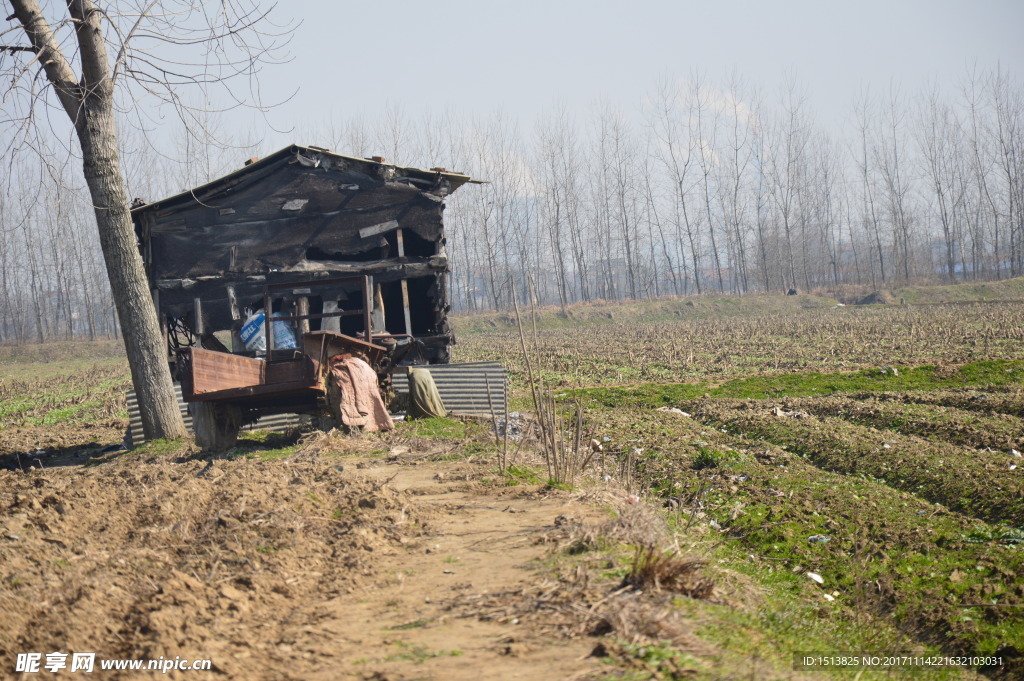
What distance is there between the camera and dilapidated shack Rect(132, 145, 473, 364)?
16281 millimetres

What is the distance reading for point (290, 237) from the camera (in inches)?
659

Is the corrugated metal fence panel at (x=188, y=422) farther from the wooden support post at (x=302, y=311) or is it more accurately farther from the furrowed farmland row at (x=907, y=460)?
the furrowed farmland row at (x=907, y=460)

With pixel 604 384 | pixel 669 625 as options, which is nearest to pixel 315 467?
pixel 669 625

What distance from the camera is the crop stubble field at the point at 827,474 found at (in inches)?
191

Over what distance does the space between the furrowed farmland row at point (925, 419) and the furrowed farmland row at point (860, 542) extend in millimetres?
2018

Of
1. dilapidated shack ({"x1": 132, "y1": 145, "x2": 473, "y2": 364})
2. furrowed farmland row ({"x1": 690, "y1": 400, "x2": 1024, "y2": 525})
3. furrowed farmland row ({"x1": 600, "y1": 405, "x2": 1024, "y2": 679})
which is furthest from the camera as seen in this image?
dilapidated shack ({"x1": 132, "y1": 145, "x2": 473, "y2": 364})

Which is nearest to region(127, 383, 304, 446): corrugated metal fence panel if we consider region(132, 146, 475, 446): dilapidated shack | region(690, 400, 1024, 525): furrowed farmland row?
region(132, 146, 475, 446): dilapidated shack

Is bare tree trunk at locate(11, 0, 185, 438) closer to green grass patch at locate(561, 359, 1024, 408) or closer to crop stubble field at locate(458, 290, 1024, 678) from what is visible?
crop stubble field at locate(458, 290, 1024, 678)

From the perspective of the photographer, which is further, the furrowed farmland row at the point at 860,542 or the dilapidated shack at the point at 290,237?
the dilapidated shack at the point at 290,237

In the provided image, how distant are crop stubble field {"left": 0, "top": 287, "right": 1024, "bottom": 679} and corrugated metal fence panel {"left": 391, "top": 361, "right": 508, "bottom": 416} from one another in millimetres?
1535

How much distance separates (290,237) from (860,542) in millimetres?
13495

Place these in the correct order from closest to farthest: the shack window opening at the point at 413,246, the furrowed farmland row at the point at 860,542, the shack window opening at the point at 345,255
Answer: the furrowed farmland row at the point at 860,542, the shack window opening at the point at 345,255, the shack window opening at the point at 413,246

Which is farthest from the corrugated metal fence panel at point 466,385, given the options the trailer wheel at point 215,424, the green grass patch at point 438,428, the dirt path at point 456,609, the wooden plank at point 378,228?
the dirt path at point 456,609

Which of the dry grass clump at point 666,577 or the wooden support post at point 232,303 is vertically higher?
the wooden support post at point 232,303
